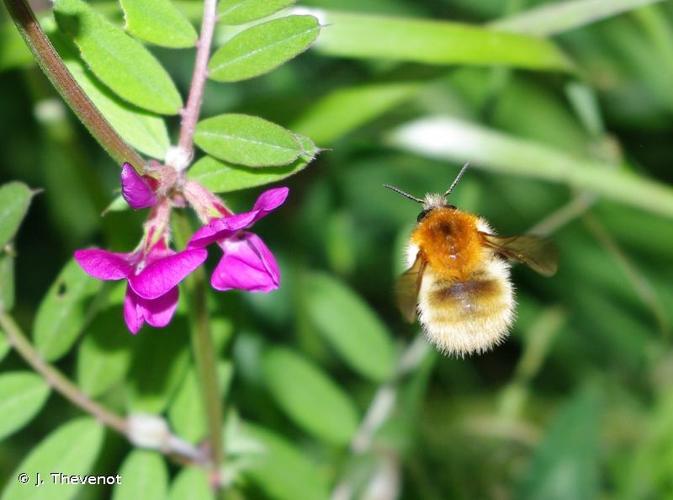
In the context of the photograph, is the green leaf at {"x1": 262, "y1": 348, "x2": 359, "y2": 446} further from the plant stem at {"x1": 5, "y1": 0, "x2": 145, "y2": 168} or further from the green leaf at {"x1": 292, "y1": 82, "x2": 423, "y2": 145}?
the plant stem at {"x1": 5, "y1": 0, "x2": 145, "y2": 168}

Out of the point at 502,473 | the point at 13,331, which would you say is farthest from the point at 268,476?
the point at 502,473

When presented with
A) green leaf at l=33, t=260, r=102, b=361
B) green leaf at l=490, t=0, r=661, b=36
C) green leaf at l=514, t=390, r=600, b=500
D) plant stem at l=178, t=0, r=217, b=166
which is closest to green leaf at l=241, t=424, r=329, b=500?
green leaf at l=33, t=260, r=102, b=361

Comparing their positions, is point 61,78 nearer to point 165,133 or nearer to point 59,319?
point 165,133

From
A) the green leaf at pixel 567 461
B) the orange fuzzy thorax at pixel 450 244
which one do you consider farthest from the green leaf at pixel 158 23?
the green leaf at pixel 567 461

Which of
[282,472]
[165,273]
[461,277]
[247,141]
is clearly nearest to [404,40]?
[461,277]

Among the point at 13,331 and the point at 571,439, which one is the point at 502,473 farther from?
the point at 13,331

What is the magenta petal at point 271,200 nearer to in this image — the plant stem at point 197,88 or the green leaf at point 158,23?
the plant stem at point 197,88
